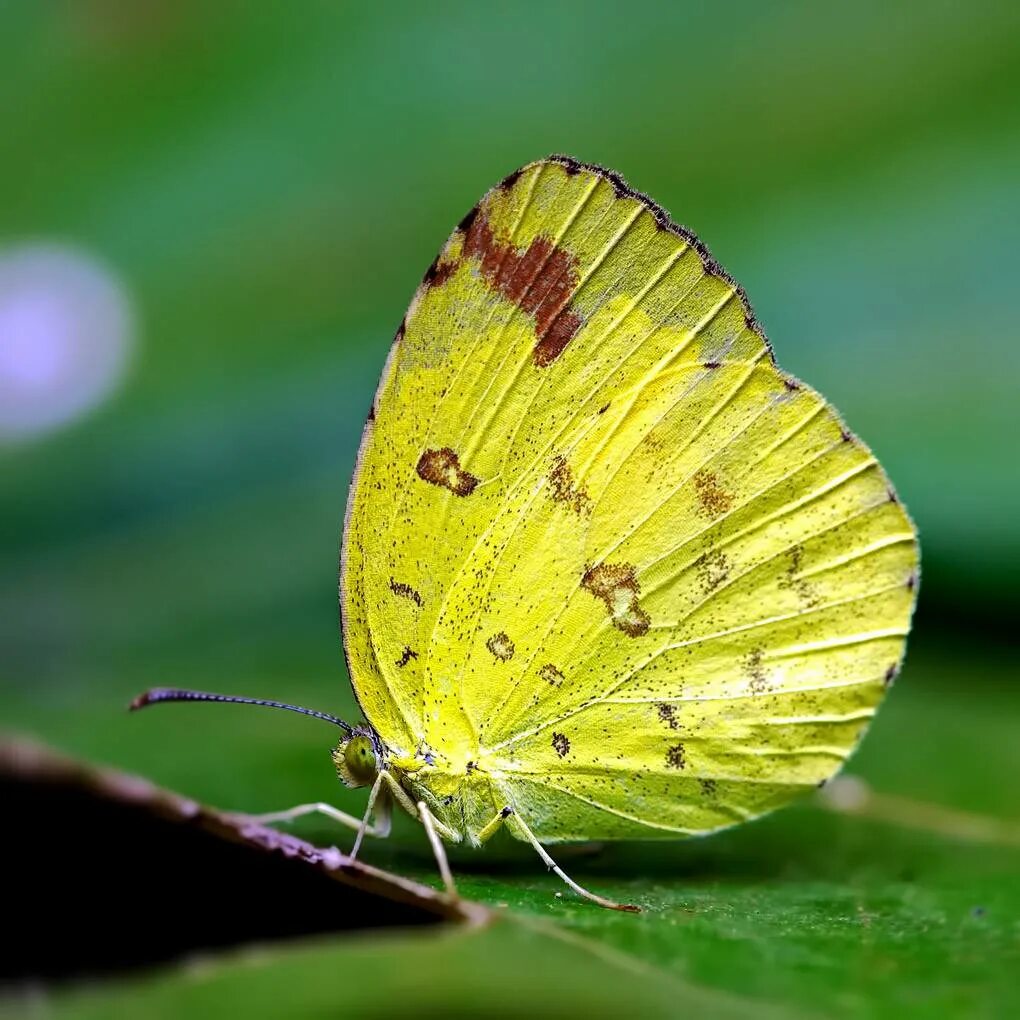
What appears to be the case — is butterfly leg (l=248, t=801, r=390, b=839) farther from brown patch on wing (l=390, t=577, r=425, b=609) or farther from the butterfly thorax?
brown patch on wing (l=390, t=577, r=425, b=609)

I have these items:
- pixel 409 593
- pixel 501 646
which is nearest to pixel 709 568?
pixel 501 646

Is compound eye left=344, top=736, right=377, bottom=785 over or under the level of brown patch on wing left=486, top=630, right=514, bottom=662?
under

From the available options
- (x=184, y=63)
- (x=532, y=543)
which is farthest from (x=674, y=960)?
(x=184, y=63)

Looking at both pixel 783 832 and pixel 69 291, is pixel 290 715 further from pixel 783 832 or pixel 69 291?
pixel 69 291

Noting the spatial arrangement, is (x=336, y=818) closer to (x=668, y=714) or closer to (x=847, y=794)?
(x=668, y=714)

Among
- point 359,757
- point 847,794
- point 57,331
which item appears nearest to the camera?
point 359,757

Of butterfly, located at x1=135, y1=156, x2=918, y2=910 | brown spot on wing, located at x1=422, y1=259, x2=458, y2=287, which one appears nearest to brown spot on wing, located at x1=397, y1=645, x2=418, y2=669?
butterfly, located at x1=135, y1=156, x2=918, y2=910

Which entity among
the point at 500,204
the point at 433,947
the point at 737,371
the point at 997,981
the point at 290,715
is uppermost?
the point at 500,204
